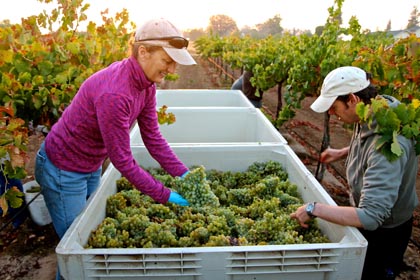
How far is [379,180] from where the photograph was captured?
179 centimetres

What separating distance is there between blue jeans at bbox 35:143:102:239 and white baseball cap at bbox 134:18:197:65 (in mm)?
1001

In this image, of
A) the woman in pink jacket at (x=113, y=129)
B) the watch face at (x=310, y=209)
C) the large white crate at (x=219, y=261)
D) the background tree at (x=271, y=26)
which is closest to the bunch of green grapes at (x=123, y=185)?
the woman in pink jacket at (x=113, y=129)

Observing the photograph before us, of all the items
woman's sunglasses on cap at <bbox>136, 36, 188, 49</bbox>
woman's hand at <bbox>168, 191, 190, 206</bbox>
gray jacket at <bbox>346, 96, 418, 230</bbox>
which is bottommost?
woman's hand at <bbox>168, 191, 190, 206</bbox>

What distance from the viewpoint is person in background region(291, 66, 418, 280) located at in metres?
1.80

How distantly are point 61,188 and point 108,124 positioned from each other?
713 millimetres

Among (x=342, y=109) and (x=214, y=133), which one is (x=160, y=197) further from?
(x=214, y=133)

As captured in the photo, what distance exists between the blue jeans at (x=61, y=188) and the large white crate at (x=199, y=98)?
A: 352 cm

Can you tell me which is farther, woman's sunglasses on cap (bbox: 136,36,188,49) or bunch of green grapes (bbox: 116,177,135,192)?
bunch of green grapes (bbox: 116,177,135,192)

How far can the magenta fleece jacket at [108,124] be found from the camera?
1869 millimetres

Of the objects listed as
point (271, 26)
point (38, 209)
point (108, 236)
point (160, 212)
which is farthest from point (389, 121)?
point (271, 26)

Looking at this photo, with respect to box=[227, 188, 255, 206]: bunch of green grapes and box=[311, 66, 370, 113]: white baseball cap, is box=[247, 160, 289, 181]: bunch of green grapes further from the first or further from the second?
box=[311, 66, 370, 113]: white baseball cap

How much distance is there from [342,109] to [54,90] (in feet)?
7.42

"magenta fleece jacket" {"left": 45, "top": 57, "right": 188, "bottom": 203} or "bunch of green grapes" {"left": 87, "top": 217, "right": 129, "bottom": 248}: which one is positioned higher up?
"magenta fleece jacket" {"left": 45, "top": 57, "right": 188, "bottom": 203}

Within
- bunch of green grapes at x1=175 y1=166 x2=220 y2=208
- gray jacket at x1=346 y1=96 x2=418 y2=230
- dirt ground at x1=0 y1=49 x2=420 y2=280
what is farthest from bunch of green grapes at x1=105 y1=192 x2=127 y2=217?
gray jacket at x1=346 y1=96 x2=418 y2=230
